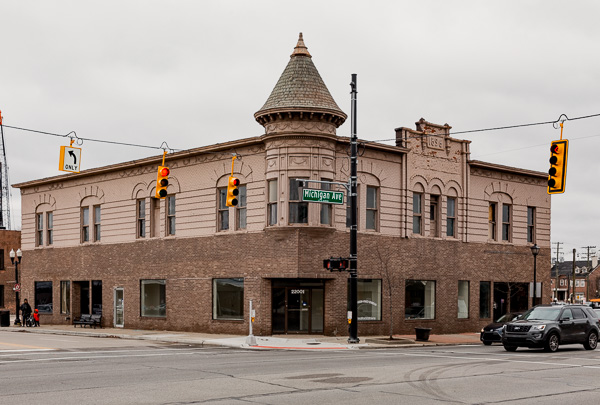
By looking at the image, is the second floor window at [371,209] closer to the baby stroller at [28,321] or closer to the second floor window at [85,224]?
the second floor window at [85,224]

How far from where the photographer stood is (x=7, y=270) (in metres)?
68.3

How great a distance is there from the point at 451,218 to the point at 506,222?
447 centimetres

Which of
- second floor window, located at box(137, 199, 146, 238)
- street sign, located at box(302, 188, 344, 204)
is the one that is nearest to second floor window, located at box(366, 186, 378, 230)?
street sign, located at box(302, 188, 344, 204)

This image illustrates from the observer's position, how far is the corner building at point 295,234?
31281 millimetres

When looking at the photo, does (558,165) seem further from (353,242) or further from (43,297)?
(43,297)

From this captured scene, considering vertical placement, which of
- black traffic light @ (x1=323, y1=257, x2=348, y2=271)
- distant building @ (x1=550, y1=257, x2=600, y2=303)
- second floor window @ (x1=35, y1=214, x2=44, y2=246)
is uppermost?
second floor window @ (x1=35, y1=214, x2=44, y2=246)

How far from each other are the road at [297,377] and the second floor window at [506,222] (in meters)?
16.2

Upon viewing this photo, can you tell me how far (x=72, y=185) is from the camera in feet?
141

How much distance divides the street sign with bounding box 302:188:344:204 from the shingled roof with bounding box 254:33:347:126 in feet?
15.0

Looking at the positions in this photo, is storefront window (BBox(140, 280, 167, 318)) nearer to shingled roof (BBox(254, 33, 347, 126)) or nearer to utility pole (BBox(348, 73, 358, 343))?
shingled roof (BBox(254, 33, 347, 126))

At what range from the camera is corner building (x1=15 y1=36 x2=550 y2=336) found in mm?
31281

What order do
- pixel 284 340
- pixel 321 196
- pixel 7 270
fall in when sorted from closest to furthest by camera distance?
pixel 321 196
pixel 284 340
pixel 7 270

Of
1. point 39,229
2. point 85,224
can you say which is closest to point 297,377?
A: point 85,224

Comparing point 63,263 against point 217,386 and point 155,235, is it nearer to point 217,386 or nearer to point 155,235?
point 155,235
